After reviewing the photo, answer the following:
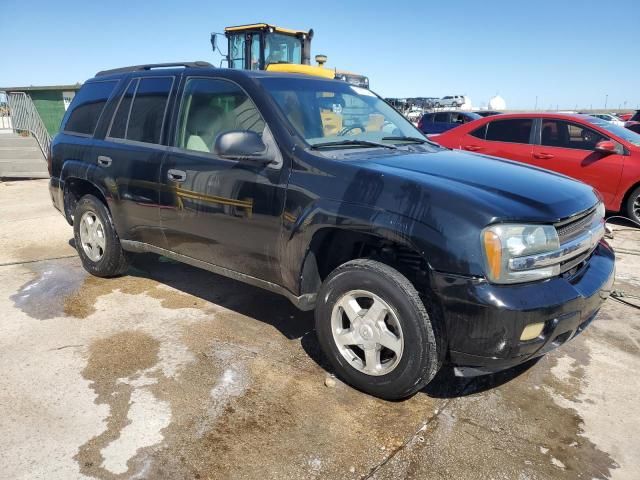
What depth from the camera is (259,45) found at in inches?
480

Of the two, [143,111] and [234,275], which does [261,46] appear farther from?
[234,275]

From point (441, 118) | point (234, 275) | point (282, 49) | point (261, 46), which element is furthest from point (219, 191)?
point (441, 118)

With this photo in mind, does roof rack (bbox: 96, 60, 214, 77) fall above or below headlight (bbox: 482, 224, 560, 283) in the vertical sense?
above

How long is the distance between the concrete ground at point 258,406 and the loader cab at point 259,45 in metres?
8.96

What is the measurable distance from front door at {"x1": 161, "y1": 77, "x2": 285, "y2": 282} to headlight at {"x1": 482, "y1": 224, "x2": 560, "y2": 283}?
128 centimetres

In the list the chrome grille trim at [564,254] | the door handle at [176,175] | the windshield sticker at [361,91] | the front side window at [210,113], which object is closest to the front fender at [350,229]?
the chrome grille trim at [564,254]

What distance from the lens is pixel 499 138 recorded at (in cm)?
809

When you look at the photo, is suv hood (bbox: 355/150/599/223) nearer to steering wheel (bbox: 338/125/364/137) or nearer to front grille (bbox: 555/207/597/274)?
front grille (bbox: 555/207/597/274)

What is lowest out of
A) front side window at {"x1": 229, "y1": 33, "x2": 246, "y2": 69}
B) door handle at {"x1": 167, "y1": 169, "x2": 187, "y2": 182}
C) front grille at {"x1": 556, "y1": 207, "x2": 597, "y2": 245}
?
front grille at {"x1": 556, "y1": 207, "x2": 597, "y2": 245}

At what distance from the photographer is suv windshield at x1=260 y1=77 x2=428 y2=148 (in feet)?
11.0

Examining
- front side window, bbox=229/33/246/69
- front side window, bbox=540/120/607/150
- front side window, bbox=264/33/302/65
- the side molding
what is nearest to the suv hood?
the side molding

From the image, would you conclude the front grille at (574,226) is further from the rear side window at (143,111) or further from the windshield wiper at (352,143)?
the rear side window at (143,111)

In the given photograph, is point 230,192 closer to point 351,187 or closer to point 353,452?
point 351,187

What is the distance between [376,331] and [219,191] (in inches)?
56.0
